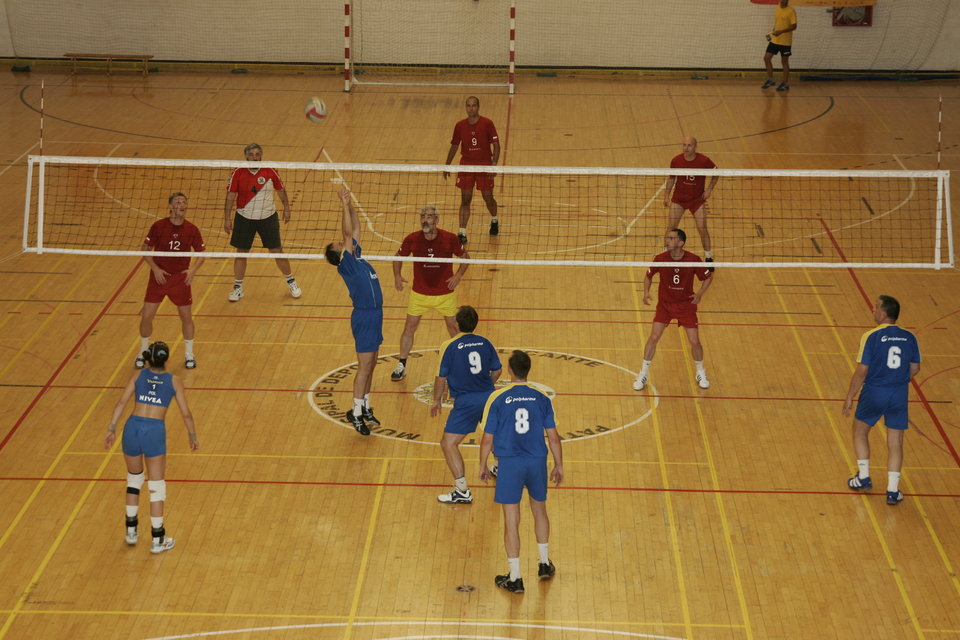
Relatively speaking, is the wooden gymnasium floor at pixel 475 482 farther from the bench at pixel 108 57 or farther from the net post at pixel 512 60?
the net post at pixel 512 60

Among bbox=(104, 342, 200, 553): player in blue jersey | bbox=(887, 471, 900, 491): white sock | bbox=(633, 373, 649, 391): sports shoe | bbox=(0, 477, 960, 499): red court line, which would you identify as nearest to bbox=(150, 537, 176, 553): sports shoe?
bbox=(104, 342, 200, 553): player in blue jersey

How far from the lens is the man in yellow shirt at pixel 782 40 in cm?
2759

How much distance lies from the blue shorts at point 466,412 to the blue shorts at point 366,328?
5.94 ft

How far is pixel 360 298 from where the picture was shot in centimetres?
1238

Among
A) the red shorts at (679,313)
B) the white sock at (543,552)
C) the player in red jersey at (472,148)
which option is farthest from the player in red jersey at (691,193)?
the white sock at (543,552)

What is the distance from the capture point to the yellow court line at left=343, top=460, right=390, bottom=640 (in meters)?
9.67

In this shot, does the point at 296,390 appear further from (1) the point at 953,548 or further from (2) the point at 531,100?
(2) the point at 531,100

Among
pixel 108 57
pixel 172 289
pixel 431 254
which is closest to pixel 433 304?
pixel 431 254

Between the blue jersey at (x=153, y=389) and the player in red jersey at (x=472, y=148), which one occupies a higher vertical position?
the player in red jersey at (x=472, y=148)

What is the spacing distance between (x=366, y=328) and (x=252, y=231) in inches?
160

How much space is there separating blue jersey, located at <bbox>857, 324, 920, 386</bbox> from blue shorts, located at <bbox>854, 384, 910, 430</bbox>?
3.4 inches

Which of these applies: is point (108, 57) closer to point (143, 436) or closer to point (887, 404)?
point (143, 436)

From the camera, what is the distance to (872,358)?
36.0 feet

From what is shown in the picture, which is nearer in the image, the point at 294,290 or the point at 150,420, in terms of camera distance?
the point at 150,420
